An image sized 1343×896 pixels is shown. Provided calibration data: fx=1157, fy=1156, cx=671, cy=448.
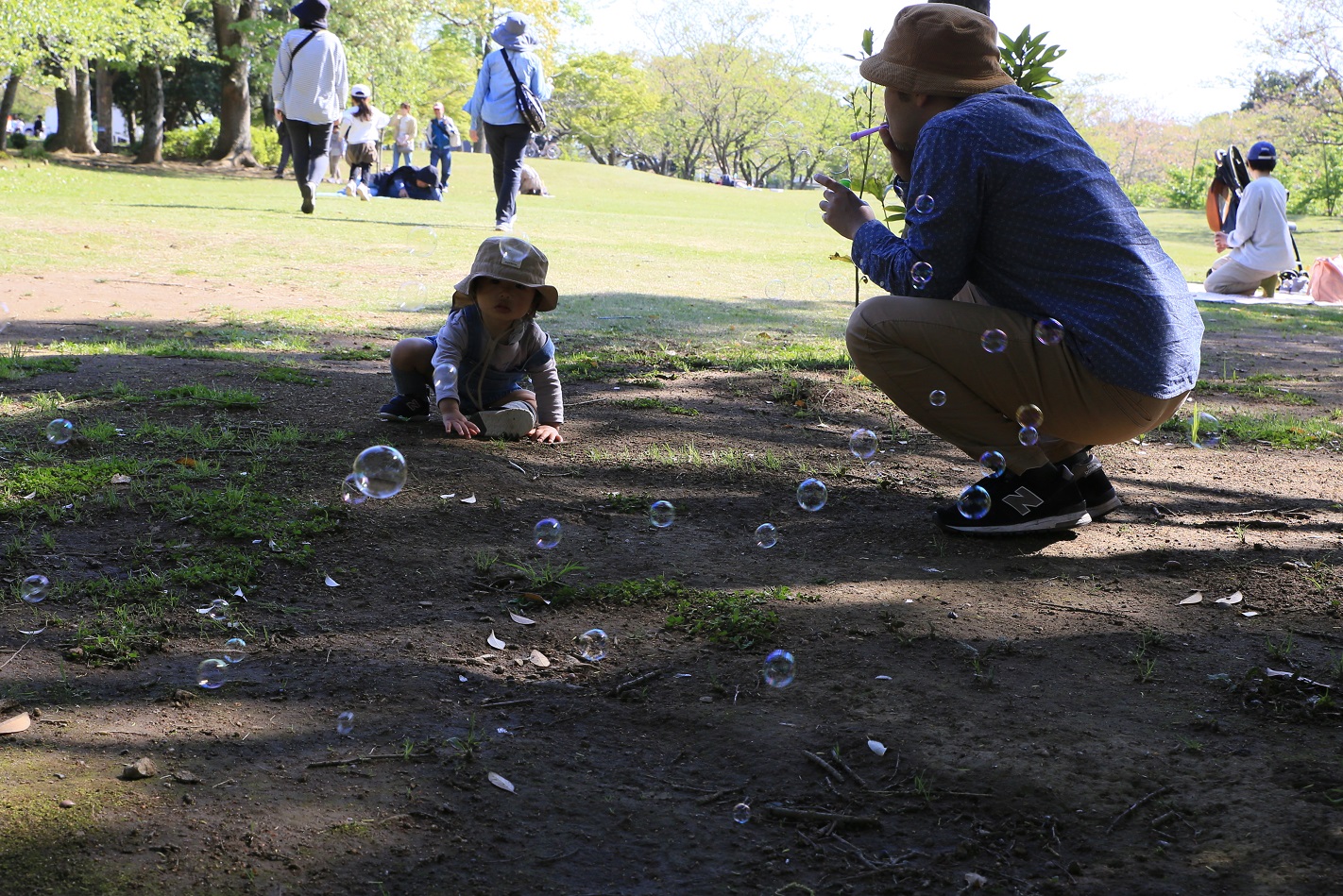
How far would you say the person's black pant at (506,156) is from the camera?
12.0 metres

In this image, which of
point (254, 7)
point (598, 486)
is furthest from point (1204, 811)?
point (254, 7)

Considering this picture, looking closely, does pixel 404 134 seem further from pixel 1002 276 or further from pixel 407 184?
pixel 1002 276

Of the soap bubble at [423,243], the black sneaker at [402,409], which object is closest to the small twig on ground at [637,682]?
the black sneaker at [402,409]

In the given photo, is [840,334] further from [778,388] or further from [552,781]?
[552,781]

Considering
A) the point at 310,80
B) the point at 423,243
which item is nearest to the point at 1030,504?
the point at 423,243

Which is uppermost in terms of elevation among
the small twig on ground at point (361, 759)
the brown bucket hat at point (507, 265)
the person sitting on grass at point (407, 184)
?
the person sitting on grass at point (407, 184)

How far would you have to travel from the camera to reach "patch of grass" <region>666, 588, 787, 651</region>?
2982 mm

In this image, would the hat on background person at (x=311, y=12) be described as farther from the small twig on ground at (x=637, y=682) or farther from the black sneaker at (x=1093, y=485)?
the small twig on ground at (x=637, y=682)

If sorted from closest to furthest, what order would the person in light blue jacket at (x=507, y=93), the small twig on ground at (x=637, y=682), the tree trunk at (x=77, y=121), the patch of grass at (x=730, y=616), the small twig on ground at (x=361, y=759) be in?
the small twig on ground at (x=361, y=759), the small twig on ground at (x=637, y=682), the patch of grass at (x=730, y=616), the person in light blue jacket at (x=507, y=93), the tree trunk at (x=77, y=121)

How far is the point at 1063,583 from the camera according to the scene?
134 inches

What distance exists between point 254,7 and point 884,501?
29643 millimetres

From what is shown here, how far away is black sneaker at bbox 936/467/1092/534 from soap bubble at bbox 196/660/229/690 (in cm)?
228

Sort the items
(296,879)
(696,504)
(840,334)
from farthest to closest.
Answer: (840,334) → (696,504) → (296,879)

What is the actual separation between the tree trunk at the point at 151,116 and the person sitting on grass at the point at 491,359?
27.2 m
